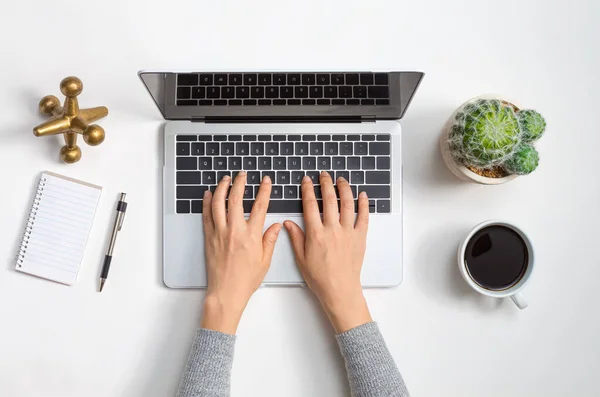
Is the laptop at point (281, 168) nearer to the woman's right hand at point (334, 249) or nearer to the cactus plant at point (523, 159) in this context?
the woman's right hand at point (334, 249)

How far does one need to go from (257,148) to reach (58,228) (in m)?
0.37

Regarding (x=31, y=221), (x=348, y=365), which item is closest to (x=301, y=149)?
(x=348, y=365)

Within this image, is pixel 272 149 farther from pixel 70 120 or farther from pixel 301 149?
pixel 70 120

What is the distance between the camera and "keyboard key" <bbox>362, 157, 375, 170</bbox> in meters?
0.81

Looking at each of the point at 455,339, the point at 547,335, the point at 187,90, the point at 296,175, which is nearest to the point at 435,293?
the point at 455,339

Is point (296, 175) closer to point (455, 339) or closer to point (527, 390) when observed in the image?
point (455, 339)

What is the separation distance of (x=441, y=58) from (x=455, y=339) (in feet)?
1.59

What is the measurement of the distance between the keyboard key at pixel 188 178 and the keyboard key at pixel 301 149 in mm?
168

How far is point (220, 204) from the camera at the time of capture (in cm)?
80

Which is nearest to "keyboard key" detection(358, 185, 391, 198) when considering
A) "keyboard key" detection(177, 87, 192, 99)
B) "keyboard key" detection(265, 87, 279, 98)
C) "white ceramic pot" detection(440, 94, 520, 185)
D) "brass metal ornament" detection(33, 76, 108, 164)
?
"white ceramic pot" detection(440, 94, 520, 185)

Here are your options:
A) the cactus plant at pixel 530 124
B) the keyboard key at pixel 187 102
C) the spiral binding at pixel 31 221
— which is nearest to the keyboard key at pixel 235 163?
the keyboard key at pixel 187 102

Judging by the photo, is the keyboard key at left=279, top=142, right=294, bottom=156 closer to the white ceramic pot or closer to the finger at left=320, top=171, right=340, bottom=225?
the finger at left=320, top=171, right=340, bottom=225

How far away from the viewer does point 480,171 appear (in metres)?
0.76

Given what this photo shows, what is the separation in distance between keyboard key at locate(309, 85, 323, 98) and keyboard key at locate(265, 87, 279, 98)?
0.05m
